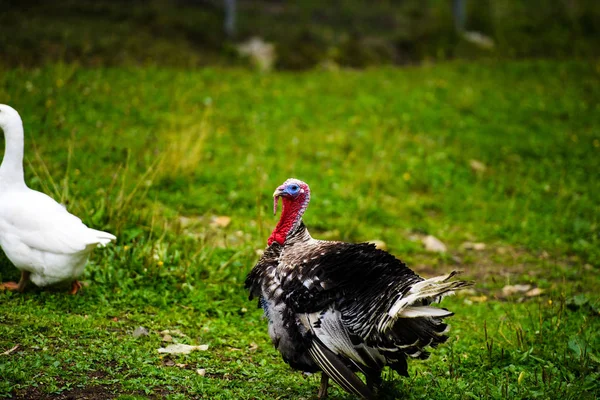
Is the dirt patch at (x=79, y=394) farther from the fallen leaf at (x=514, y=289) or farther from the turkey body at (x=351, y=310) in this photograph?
the fallen leaf at (x=514, y=289)

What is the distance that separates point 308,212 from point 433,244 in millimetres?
1515

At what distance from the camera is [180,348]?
495 cm

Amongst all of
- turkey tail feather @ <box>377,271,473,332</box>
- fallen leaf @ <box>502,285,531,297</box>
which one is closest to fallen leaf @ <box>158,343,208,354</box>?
turkey tail feather @ <box>377,271,473,332</box>

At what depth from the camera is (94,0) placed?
41.0 feet

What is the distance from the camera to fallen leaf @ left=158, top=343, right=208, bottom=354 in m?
4.88

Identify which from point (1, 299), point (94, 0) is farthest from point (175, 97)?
point (1, 299)

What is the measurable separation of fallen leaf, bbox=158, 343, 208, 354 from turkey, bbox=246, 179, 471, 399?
809mm

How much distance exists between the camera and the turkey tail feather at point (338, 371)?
3936mm

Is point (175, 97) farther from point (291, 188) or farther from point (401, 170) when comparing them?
point (291, 188)

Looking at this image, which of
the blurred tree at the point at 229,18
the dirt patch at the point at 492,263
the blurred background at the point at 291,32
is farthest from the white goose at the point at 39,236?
the blurred tree at the point at 229,18

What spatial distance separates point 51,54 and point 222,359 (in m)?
7.67

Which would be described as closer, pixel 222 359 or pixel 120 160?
pixel 222 359

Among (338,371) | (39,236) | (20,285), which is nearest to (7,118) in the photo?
(39,236)

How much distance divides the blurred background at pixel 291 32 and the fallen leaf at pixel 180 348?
22.6 feet
